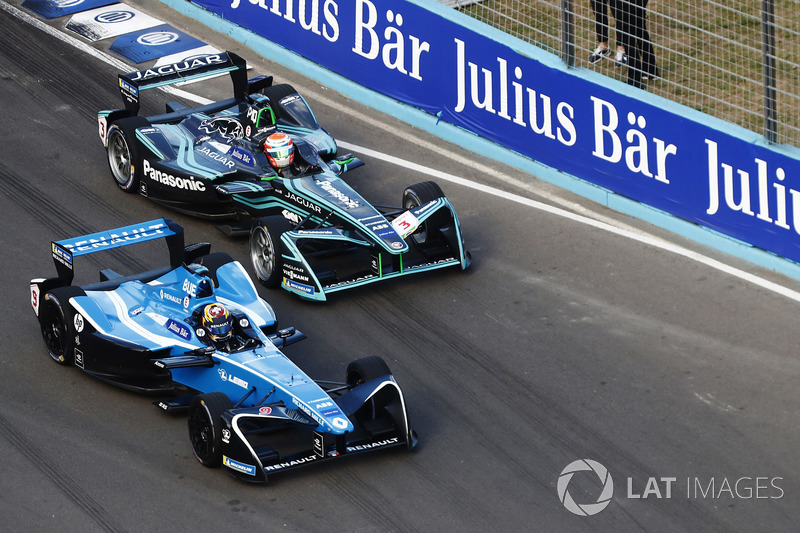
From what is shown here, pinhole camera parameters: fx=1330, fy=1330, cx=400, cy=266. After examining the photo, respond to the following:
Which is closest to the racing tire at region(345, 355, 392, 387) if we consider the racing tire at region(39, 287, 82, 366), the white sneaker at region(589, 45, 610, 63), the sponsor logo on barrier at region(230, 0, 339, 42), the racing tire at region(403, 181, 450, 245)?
the racing tire at region(39, 287, 82, 366)

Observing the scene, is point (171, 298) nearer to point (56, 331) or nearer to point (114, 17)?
point (56, 331)

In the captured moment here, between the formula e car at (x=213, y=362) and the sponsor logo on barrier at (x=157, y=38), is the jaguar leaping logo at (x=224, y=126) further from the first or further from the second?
the sponsor logo on barrier at (x=157, y=38)

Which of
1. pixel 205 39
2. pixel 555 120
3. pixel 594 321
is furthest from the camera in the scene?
pixel 205 39

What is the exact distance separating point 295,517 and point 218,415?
108 centimetres

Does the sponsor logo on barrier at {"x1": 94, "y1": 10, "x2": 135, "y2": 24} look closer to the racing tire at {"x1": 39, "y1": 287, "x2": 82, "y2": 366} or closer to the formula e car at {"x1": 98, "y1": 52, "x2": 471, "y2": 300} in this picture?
the formula e car at {"x1": 98, "y1": 52, "x2": 471, "y2": 300}

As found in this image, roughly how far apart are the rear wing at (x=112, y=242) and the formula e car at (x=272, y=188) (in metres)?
1.15

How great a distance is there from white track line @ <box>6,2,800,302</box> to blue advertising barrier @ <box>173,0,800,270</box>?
0.45 m

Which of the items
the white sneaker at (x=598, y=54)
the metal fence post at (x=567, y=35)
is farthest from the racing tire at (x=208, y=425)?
the white sneaker at (x=598, y=54)

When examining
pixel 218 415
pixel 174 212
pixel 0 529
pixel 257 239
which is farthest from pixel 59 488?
pixel 174 212

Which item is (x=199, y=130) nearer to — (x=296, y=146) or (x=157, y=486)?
(x=296, y=146)

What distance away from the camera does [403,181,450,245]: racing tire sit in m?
14.5

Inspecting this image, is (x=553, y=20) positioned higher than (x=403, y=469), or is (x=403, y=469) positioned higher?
(x=553, y=20)

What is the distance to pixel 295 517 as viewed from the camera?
35.7 feet

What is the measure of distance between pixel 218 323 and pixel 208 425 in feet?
3.78
